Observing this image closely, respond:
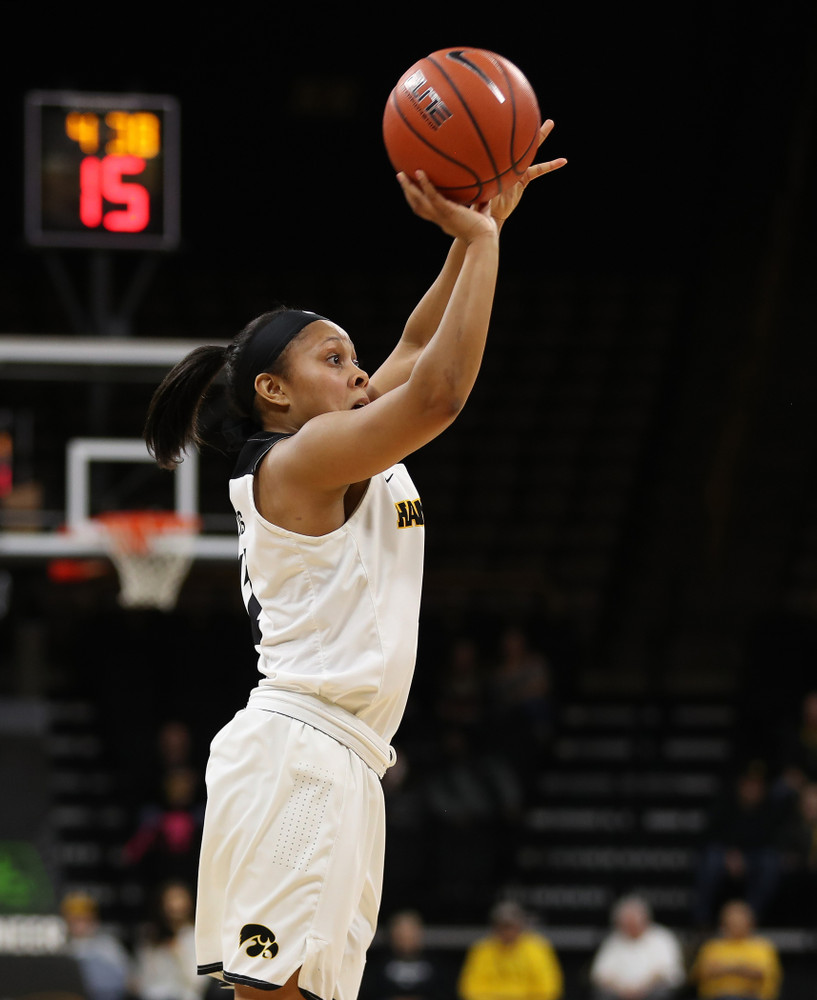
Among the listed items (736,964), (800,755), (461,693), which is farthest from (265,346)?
(461,693)

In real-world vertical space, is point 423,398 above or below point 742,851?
above

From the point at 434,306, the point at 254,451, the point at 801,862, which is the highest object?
the point at 434,306

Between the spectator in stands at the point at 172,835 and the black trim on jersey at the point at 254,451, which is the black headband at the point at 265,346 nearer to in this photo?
the black trim on jersey at the point at 254,451

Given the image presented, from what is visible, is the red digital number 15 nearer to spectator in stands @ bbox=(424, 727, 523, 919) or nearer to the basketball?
spectator in stands @ bbox=(424, 727, 523, 919)

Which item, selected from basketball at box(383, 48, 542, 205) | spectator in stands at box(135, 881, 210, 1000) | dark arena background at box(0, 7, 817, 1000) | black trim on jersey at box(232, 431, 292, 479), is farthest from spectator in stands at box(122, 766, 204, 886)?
basketball at box(383, 48, 542, 205)

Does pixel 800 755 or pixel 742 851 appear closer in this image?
pixel 742 851

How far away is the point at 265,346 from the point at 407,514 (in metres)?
0.45

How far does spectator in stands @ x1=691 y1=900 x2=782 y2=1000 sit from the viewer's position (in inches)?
405

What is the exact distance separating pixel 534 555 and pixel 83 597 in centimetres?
401

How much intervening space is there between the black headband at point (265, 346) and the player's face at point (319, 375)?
2 cm

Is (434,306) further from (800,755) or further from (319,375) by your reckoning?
(800,755)

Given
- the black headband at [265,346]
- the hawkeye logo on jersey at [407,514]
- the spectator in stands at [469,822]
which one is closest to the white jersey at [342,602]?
the hawkeye logo on jersey at [407,514]

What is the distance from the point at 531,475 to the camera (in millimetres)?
15758

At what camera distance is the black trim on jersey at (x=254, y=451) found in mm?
3379
